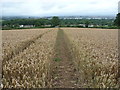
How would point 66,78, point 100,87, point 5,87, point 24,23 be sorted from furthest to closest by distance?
point 24,23
point 66,78
point 5,87
point 100,87

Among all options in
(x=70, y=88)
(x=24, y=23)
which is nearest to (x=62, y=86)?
(x=70, y=88)

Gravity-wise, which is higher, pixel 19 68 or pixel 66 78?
pixel 19 68

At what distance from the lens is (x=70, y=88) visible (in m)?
6.04

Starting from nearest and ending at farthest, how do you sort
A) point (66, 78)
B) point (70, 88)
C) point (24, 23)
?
point (70, 88) → point (66, 78) → point (24, 23)

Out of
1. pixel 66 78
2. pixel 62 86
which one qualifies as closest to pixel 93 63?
pixel 66 78

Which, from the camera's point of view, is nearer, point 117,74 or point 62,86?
point 62,86

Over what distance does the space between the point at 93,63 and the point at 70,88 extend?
2184 mm

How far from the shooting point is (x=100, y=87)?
5.03m

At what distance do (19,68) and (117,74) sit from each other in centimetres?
339

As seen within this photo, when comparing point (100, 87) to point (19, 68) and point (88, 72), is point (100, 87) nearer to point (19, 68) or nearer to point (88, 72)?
point (88, 72)

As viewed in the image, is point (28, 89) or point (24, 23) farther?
point (24, 23)

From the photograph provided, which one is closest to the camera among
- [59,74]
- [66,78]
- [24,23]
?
[66,78]

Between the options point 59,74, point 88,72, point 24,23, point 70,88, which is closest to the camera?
point 70,88

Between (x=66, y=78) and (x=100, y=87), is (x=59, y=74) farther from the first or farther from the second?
(x=100, y=87)
